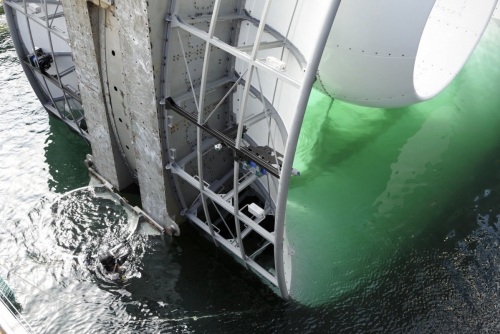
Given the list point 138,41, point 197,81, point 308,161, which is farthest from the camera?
point 308,161

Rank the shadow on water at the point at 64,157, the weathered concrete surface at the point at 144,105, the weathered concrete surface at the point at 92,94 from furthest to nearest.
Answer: the shadow on water at the point at 64,157 < the weathered concrete surface at the point at 92,94 < the weathered concrete surface at the point at 144,105

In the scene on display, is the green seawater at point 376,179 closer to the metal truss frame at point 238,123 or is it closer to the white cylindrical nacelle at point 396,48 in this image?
the metal truss frame at point 238,123

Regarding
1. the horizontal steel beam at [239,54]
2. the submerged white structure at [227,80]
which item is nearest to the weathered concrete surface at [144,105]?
the submerged white structure at [227,80]

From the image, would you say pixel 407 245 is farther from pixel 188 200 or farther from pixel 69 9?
pixel 69 9

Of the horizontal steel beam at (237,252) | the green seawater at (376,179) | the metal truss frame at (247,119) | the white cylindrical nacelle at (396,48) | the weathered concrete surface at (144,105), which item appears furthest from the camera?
the green seawater at (376,179)

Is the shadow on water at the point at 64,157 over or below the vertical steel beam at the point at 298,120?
below

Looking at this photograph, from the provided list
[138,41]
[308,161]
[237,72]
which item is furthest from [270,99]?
[308,161]
